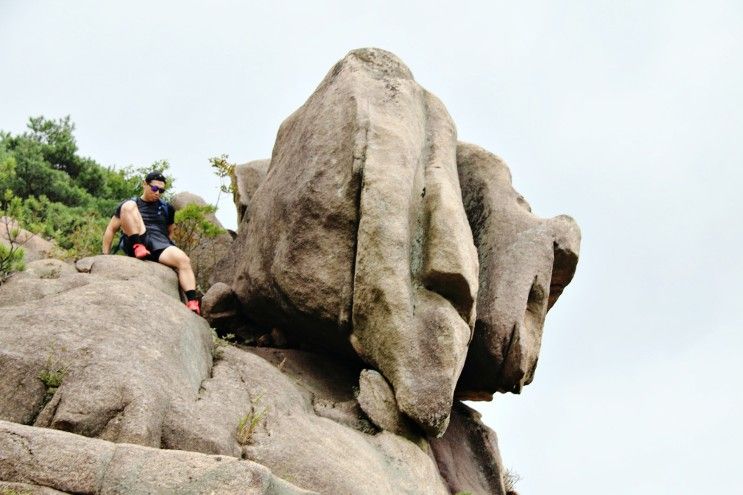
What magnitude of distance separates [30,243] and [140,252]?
10.3 feet

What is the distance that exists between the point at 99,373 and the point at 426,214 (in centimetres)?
620

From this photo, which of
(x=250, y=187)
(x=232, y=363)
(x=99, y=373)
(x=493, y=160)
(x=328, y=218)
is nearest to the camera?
(x=99, y=373)

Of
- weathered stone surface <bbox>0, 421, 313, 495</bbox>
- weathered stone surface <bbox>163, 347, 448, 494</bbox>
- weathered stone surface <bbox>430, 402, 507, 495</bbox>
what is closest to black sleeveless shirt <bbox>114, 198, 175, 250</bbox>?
weathered stone surface <bbox>163, 347, 448, 494</bbox>

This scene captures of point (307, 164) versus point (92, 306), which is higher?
point (307, 164)

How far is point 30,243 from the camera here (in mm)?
17031

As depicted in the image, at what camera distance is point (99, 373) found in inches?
388

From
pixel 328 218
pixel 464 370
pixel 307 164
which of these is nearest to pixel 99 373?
pixel 328 218

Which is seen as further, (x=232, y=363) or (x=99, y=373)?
(x=232, y=363)

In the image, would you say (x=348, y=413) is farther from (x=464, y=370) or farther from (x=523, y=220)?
(x=523, y=220)

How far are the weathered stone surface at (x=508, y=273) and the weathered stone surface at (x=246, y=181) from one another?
183 inches

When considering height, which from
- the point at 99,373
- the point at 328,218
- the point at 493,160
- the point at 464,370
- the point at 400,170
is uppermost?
the point at 493,160

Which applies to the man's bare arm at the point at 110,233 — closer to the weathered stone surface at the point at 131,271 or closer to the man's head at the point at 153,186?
the man's head at the point at 153,186

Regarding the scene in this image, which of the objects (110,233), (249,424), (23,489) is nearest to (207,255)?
(110,233)

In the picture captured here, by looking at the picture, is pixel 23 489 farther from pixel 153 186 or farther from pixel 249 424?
pixel 153 186
